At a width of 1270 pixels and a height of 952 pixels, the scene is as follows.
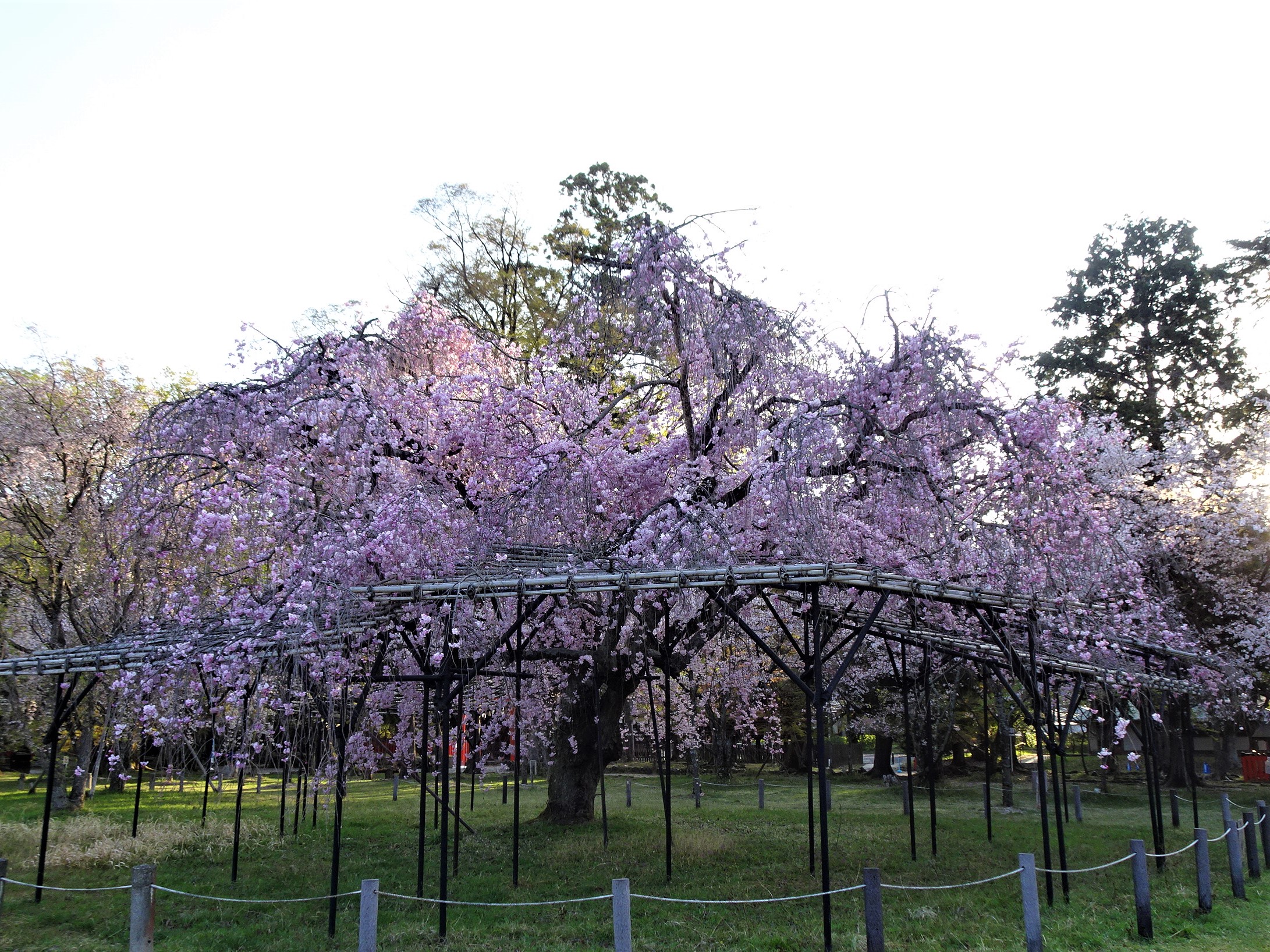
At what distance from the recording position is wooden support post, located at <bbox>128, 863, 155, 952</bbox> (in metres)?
6.92

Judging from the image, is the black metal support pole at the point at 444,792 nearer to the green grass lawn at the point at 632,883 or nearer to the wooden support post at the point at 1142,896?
the green grass lawn at the point at 632,883

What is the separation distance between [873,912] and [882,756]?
76.9 ft

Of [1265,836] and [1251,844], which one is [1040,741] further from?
[1265,836]

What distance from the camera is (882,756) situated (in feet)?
93.0

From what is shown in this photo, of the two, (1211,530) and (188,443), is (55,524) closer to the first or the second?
(188,443)

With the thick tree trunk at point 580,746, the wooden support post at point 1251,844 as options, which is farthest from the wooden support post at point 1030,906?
the thick tree trunk at point 580,746

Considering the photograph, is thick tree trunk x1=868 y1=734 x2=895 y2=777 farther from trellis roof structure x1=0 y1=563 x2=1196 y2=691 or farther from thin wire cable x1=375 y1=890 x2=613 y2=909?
thin wire cable x1=375 y1=890 x2=613 y2=909

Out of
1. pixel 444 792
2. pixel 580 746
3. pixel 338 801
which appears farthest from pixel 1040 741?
pixel 580 746

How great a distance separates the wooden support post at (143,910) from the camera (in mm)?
6922

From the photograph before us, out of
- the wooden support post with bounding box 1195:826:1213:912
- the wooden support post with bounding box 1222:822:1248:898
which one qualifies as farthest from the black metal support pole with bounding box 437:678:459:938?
the wooden support post with bounding box 1222:822:1248:898

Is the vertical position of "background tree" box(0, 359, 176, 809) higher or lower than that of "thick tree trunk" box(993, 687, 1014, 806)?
higher

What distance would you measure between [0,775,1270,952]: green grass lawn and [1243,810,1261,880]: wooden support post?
0.83ft

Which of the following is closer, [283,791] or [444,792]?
[444,792]

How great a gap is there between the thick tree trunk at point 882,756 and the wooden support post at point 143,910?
951 inches
